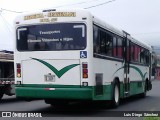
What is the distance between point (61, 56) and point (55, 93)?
1.21 m

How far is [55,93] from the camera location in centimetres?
1296

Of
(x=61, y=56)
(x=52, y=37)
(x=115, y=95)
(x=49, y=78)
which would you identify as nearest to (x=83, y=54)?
(x=61, y=56)

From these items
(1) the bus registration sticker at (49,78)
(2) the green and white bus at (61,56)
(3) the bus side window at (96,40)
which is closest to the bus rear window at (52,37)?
(2) the green and white bus at (61,56)

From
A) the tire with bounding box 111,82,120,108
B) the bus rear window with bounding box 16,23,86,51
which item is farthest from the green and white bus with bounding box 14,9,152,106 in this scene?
the tire with bounding box 111,82,120,108

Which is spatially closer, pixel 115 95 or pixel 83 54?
pixel 83 54

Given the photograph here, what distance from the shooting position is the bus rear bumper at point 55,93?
12.7 metres

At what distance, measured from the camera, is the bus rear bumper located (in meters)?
12.7

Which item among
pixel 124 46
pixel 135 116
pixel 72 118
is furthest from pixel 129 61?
pixel 72 118

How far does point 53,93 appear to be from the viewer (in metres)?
13.0

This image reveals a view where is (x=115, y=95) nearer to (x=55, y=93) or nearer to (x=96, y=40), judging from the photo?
(x=96, y=40)

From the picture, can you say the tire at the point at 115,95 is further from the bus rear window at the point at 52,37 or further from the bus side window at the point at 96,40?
the bus rear window at the point at 52,37

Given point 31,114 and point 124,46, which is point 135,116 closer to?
point 31,114

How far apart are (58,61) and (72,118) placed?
6.36 ft

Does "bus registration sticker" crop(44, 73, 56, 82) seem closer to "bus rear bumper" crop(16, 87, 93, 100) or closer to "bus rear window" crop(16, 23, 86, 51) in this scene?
"bus rear bumper" crop(16, 87, 93, 100)
